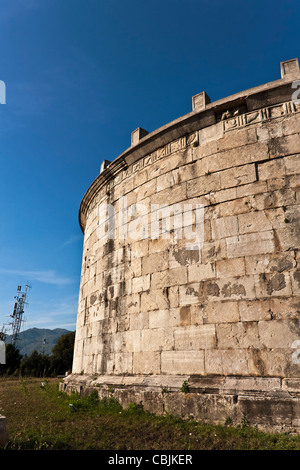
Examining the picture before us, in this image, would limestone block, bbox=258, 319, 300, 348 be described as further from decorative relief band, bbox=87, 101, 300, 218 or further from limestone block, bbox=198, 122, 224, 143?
decorative relief band, bbox=87, 101, 300, 218

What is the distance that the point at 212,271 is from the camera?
18.9ft

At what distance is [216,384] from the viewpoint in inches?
199

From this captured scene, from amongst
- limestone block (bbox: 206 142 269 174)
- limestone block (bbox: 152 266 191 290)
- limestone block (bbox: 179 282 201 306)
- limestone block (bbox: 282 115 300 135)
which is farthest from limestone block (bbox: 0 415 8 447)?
limestone block (bbox: 282 115 300 135)

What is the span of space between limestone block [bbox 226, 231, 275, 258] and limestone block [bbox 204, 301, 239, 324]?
0.87m

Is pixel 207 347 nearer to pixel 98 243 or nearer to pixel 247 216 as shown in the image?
pixel 247 216

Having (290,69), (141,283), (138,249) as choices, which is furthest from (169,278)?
(290,69)

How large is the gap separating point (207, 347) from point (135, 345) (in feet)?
5.64

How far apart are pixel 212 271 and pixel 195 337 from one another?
1211 mm

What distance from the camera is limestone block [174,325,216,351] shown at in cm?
547

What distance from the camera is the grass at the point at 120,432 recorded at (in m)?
3.99

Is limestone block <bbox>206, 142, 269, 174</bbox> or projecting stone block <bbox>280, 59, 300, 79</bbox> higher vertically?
projecting stone block <bbox>280, 59, 300, 79</bbox>

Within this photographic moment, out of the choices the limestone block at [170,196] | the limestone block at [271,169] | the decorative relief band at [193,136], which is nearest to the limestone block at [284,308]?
the limestone block at [271,169]

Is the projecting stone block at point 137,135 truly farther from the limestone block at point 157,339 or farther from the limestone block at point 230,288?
the limestone block at point 157,339

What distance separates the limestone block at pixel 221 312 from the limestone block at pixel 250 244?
2.84 feet
